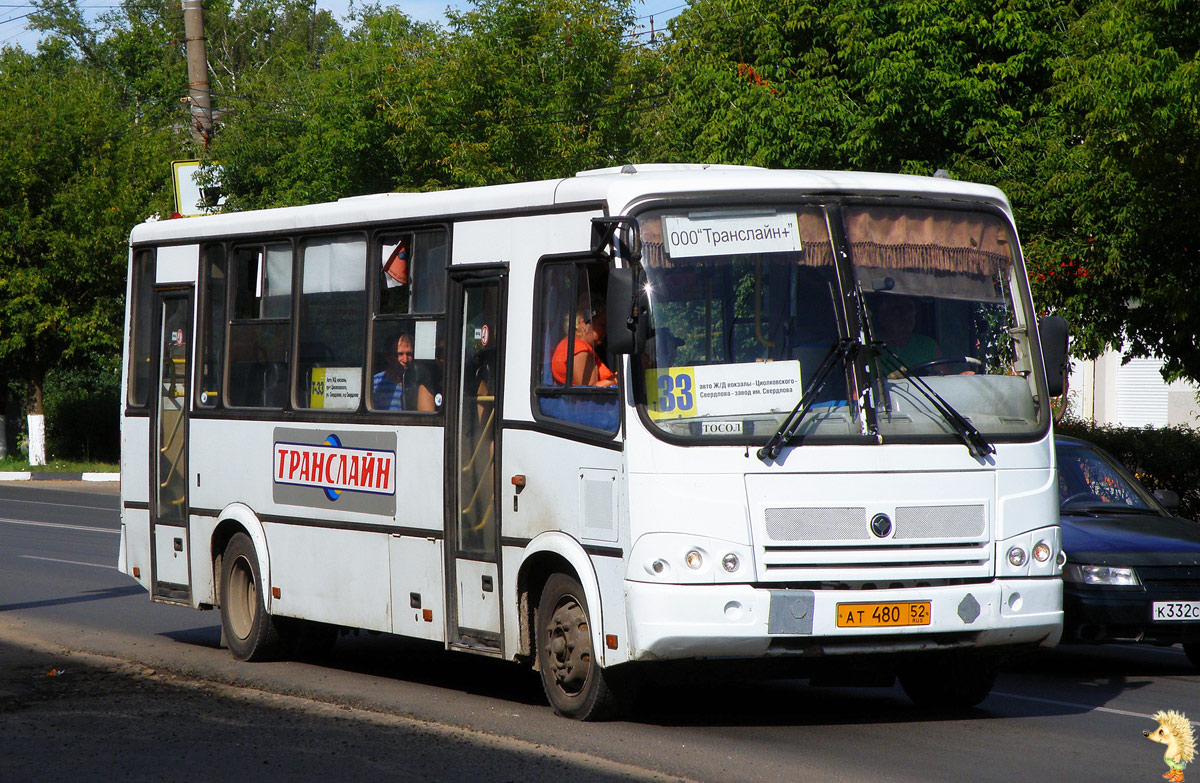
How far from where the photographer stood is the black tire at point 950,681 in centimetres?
905

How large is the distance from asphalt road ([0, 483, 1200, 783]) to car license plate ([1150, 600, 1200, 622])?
17.7 inches

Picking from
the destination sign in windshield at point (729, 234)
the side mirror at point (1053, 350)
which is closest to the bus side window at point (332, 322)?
the destination sign in windshield at point (729, 234)

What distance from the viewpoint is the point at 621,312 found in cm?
773

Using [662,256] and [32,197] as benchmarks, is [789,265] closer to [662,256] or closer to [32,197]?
[662,256]

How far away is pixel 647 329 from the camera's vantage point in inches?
312

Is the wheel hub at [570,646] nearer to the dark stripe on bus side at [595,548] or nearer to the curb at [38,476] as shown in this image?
the dark stripe on bus side at [595,548]

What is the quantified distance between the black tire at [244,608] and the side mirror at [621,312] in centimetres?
440

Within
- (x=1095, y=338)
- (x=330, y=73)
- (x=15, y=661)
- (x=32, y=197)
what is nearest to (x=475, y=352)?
(x=15, y=661)

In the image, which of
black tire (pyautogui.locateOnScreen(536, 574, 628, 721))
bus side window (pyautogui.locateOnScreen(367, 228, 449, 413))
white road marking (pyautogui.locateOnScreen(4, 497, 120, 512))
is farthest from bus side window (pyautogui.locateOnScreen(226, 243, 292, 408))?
white road marking (pyautogui.locateOnScreen(4, 497, 120, 512))

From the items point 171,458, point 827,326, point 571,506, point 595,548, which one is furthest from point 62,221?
point 827,326

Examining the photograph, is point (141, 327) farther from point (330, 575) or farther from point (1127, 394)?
point (1127, 394)

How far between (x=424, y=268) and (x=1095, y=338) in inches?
456

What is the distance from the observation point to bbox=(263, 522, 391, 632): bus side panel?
10.0 m

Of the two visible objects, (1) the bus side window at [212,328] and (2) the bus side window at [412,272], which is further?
(1) the bus side window at [212,328]
